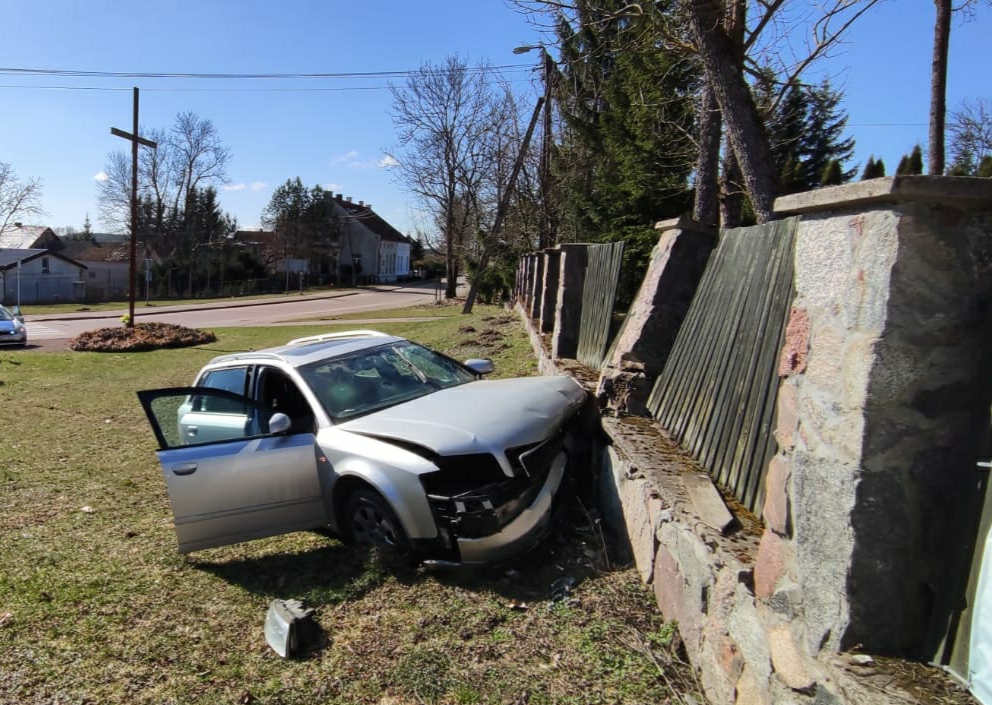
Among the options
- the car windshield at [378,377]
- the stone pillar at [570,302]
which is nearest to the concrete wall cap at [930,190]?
the car windshield at [378,377]

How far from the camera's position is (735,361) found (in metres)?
3.71

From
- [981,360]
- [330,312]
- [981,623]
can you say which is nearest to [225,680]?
[981,623]

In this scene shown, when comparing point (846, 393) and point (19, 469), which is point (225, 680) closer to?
point (846, 393)

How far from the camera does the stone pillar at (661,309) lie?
4.86 metres

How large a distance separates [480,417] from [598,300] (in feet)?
10.1

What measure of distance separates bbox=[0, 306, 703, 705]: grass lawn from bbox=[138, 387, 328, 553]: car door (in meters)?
0.31

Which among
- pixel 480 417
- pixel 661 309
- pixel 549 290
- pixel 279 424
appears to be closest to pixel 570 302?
pixel 549 290

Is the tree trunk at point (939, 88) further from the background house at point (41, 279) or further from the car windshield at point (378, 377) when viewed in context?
the background house at point (41, 279)

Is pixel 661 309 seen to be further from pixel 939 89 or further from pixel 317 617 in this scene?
pixel 939 89

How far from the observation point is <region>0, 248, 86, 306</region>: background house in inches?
1923

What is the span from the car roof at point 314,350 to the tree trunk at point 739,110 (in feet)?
15.0

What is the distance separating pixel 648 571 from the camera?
148 inches

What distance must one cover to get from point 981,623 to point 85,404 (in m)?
13.3

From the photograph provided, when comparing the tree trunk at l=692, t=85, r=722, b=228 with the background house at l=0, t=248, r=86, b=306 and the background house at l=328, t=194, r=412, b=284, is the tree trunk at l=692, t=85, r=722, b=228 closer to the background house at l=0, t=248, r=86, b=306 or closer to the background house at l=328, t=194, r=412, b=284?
the background house at l=0, t=248, r=86, b=306
